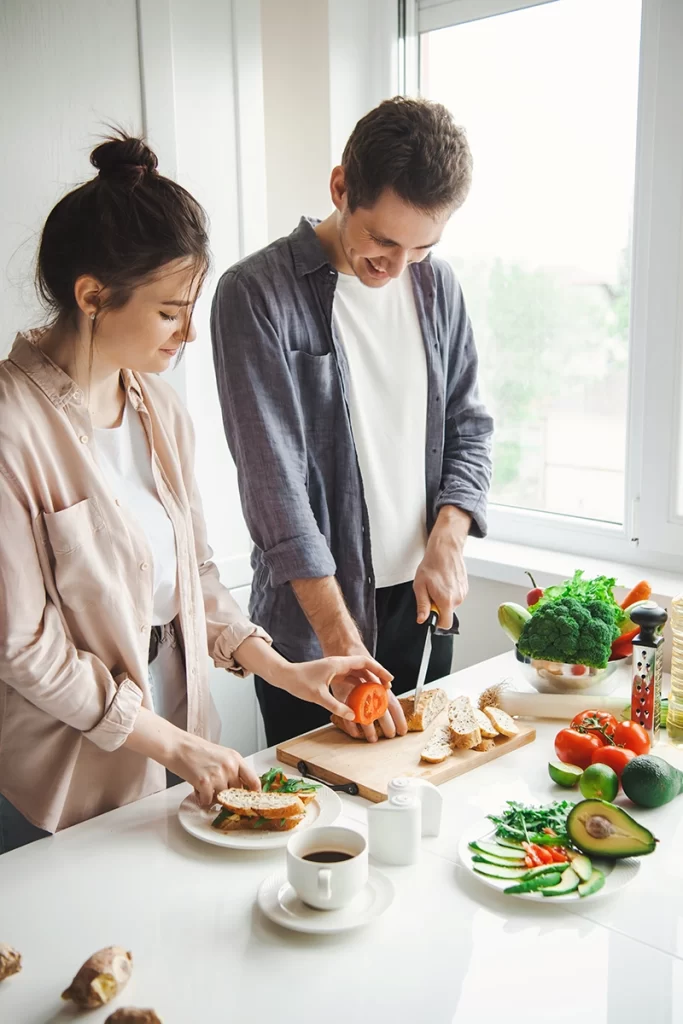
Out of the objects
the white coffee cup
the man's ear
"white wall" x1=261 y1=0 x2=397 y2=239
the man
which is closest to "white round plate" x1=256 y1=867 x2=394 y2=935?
the white coffee cup

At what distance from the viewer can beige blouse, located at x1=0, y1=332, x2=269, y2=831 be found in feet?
4.52

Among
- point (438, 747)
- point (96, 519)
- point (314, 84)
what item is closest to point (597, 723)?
point (438, 747)

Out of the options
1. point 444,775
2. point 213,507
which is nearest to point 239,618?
point 444,775

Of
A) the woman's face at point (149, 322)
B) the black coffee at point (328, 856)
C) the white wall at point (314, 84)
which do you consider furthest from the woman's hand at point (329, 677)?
the white wall at point (314, 84)

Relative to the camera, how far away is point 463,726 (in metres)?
1.63

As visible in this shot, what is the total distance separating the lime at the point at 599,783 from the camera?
1439 mm

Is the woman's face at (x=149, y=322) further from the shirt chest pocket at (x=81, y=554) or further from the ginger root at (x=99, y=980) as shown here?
the ginger root at (x=99, y=980)

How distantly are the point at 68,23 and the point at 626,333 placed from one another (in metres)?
1.56

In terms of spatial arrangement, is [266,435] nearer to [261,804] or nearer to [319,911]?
[261,804]

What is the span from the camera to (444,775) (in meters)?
1.54

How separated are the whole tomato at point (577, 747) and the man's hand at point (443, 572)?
1.27ft

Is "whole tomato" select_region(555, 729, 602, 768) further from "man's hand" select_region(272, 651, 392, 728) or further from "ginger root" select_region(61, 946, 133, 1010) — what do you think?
"ginger root" select_region(61, 946, 133, 1010)

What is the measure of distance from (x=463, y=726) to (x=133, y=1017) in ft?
2.64

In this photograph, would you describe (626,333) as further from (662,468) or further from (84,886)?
(84,886)
